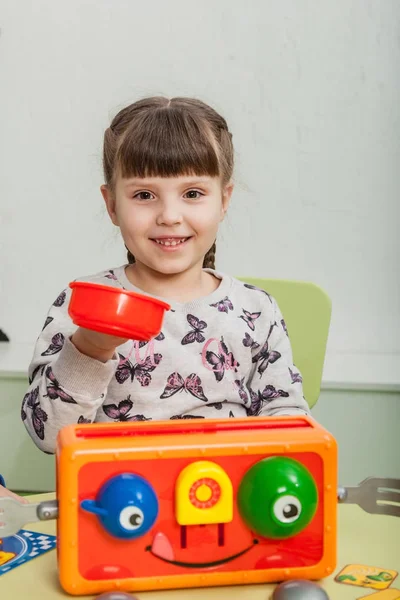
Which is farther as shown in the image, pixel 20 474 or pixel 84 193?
pixel 84 193

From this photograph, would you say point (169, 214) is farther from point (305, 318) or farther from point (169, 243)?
point (305, 318)

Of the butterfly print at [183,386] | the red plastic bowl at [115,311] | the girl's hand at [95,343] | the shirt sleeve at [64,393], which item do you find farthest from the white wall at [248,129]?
the red plastic bowl at [115,311]

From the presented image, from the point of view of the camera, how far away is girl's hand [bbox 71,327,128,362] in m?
0.63

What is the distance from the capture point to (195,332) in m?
0.91

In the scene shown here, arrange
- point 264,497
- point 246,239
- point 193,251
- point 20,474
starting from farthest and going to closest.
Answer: point 246,239 → point 20,474 → point 193,251 → point 264,497

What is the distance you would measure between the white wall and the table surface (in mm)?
1031

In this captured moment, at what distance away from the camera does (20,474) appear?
167 cm

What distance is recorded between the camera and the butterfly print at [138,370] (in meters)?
0.87

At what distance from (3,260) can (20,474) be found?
0.49 meters

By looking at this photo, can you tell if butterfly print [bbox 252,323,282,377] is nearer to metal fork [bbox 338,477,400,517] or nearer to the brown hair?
the brown hair

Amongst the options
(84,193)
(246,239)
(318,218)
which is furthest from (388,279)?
(84,193)

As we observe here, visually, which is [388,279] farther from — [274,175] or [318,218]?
[274,175]

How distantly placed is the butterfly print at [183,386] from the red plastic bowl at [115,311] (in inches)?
13.4

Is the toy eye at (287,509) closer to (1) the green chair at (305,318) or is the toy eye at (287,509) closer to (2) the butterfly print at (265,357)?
(2) the butterfly print at (265,357)
